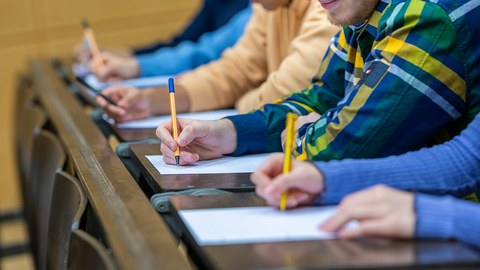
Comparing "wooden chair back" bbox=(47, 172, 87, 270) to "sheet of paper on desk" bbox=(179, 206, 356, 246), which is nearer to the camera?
"sheet of paper on desk" bbox=(179, 206, 356, 246)

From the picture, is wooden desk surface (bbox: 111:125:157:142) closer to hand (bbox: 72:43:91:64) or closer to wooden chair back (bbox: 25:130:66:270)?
wooden chair back (bbox: 25:130:66:270)

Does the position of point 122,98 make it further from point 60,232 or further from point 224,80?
point 60,232

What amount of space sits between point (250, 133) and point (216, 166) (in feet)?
0.47

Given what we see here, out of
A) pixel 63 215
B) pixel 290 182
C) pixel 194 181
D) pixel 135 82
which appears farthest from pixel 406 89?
pixel 135 82

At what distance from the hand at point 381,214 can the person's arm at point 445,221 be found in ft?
0.04

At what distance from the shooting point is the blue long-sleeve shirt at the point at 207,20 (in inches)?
143

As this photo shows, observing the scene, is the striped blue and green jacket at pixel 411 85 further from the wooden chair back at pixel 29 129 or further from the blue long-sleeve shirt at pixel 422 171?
the wooden chair back at pixel 29 129

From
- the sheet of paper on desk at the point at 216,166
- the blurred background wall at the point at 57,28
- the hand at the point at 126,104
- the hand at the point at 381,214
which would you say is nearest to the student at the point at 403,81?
the sheet of paper on desk at the point at 216,166

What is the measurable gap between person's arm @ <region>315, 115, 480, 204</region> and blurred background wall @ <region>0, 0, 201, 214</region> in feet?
13.2

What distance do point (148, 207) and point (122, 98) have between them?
1.07 m

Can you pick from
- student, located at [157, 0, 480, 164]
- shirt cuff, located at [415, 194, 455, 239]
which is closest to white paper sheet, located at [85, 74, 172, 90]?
student, located at [157, 0, 480, 164]

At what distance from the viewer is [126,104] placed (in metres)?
2.18

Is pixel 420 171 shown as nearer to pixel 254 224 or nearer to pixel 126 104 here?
→ pixel 254 224

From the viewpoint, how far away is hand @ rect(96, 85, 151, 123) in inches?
85.0
